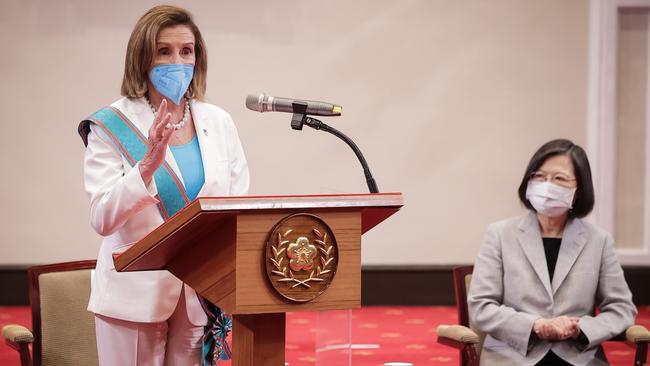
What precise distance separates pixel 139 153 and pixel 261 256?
616mm

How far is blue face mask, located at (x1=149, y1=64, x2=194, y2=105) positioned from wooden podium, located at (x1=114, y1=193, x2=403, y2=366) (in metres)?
0.54

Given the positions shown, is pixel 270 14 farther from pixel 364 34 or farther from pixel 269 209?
pixel 269 209

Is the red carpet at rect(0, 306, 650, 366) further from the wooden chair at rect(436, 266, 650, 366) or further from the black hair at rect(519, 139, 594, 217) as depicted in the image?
the black hair at rect(519, 139, 594, 217)

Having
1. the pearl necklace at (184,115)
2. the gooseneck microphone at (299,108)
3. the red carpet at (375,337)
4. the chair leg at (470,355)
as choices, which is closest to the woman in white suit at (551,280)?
the chair leg at (470,355)

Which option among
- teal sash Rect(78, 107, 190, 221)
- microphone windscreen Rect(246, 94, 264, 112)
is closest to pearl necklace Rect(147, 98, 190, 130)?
teal sash Rect(78, 107, 190, 221)

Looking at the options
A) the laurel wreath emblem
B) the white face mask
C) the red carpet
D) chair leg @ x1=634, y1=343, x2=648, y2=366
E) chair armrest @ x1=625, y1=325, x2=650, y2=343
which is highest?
the white face mask

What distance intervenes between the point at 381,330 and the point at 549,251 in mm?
2650

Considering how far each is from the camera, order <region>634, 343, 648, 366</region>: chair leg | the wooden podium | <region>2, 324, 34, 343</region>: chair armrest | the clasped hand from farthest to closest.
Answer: <region>634, 343, 648, 366</region>: chair leg, the clasped hand, <region>2, 324, 34, 343</region>: chair armrest, the wooden podium

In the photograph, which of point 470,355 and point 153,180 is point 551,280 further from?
point 153,180

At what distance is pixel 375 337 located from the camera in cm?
559

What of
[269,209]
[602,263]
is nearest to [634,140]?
[602,263]

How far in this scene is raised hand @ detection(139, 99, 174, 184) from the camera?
197 centimetres

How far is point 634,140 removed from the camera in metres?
6.93

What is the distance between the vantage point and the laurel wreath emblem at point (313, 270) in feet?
5.74
